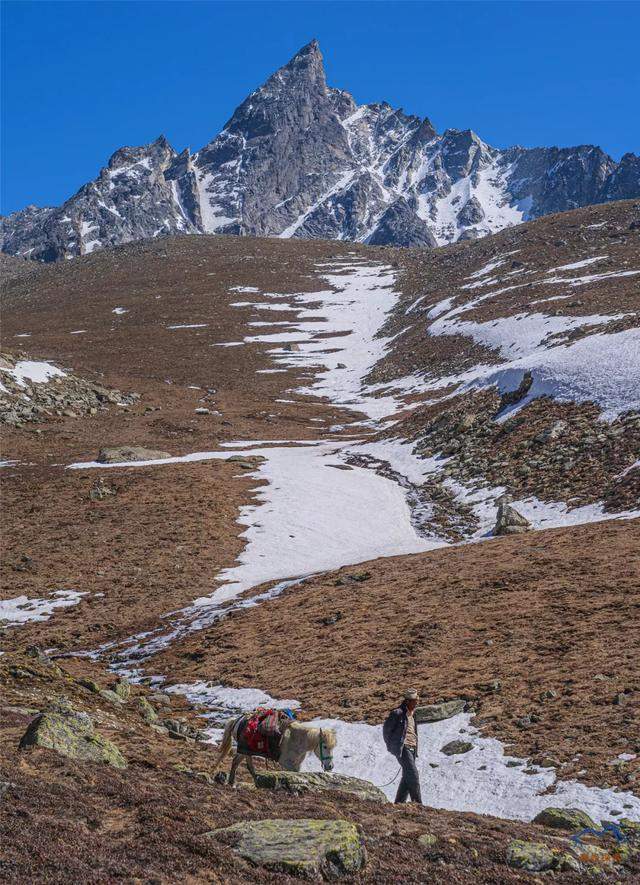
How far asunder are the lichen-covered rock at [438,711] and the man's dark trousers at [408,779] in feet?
7.21

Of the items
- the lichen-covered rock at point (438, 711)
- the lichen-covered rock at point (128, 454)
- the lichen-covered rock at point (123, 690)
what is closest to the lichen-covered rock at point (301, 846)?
the lichen-covered rock at point (438, 711)

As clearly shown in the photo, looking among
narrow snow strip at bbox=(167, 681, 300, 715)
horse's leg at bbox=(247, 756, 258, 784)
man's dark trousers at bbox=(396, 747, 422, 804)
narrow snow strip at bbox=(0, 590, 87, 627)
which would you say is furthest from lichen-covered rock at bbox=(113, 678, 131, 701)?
man's dark trousers at bbox=(396, 747, 422, 804)

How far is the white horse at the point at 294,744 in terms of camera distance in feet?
32.8

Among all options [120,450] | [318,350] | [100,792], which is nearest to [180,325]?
[318,350]

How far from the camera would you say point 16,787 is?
770cm

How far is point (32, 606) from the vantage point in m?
20.0

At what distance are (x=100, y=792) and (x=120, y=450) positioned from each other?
2851 cm

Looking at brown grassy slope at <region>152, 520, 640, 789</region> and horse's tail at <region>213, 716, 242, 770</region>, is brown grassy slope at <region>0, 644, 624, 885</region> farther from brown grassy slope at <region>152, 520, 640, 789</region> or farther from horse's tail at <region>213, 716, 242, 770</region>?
brown grassy slope at <region>152, 520, 640, 789</region>

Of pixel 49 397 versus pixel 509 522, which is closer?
pixel 509 522

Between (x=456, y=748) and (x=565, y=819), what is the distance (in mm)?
2768

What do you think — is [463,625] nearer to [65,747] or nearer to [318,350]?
Result: [65,747]

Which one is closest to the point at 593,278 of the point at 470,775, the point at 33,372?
the point at 33,372

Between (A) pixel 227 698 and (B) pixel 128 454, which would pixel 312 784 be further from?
(B) pixel 128 454

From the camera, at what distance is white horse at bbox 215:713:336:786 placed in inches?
394
